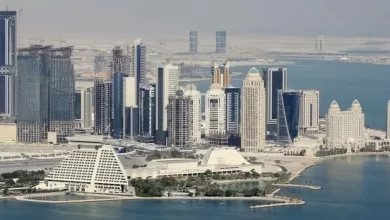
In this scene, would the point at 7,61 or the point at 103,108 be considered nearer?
the point at 103,108

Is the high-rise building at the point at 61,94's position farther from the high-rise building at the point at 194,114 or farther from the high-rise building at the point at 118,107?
the high-rise building at the point at 194,114

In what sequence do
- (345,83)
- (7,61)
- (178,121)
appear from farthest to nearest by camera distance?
1. (345,83)
2. (7,61)
3. (178,121)

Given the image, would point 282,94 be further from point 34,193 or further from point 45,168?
point 34,193

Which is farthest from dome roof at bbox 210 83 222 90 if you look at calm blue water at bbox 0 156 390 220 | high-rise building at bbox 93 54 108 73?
calm blue water at bbox 0 156 390 220

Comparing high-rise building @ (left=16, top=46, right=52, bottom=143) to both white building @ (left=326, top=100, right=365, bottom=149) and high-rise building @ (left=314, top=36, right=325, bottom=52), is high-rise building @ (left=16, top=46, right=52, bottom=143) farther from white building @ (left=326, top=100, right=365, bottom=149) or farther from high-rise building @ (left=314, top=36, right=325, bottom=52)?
high-rise building @ (left=314, top=36, right=325, bottom=52)


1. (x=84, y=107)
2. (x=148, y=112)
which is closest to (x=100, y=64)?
(x=84, y=107)

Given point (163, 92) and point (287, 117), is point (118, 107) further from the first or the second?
point (287, 117)

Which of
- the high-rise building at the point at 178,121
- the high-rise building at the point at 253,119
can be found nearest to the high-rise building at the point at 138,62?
the high-rise building at the point at 178,121
